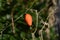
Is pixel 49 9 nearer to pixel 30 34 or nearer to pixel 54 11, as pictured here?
pixel 54 11

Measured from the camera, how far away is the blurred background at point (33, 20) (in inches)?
63.6

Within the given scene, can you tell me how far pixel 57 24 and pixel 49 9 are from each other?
14 centimetres

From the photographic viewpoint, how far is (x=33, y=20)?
1.69 metres

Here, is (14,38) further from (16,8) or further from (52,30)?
(52,30)

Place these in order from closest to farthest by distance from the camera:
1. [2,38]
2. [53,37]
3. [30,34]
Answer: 1. [2,38]
2. [30,34]
3. [53,37]

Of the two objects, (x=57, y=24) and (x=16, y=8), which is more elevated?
(x=16, y=8)

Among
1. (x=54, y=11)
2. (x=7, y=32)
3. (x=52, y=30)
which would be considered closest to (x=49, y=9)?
(x=54, y=11)

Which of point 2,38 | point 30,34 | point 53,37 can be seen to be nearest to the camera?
point 2,38

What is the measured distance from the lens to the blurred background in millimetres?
1615

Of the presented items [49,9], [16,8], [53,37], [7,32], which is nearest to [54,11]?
[49,9]

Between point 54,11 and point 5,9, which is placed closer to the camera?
point 5,9

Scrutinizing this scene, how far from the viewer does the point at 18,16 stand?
5.44ft

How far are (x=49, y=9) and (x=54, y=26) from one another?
0.14 m

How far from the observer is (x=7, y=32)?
1599 mm
